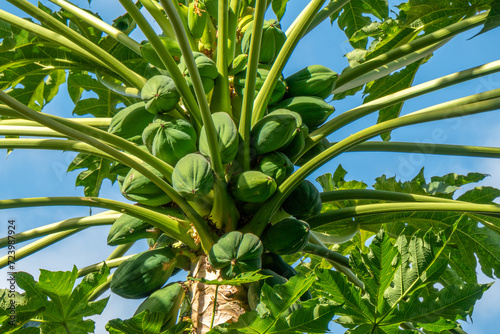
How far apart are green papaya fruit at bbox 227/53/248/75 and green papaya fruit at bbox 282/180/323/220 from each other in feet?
1.96

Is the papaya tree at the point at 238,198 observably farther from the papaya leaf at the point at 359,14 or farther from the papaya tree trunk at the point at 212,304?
the papaya leaf at the point at 359,14

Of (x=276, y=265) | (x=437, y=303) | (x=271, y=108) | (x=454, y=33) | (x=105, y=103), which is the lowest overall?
(x=437, y=303)

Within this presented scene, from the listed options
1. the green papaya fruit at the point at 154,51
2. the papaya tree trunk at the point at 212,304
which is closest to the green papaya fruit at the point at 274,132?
the papaya tree trunk at the point at 212,304

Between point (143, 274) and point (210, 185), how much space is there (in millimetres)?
406

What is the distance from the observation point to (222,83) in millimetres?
2111

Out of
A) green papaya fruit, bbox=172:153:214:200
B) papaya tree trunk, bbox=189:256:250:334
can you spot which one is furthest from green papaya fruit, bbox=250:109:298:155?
papaya tree trunk, bbox=189:256:250:334

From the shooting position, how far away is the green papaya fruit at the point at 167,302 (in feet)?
5.68

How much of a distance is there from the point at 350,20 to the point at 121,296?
89.7 inches

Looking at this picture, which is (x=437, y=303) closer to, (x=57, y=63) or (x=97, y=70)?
(x=97, y=70)

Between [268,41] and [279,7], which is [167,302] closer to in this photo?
[268,41]

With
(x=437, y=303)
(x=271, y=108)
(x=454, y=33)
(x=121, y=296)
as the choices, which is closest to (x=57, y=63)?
(x=271, y=108)

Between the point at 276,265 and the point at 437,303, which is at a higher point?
the point at 276,265

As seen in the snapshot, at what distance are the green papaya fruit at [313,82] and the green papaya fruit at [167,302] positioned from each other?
976mm

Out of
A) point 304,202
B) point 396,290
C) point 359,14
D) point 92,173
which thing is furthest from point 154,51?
point 359,14
